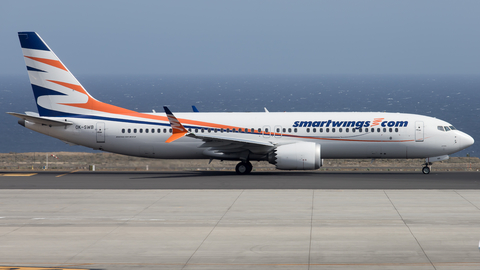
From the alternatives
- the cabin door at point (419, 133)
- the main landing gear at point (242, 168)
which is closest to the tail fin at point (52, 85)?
the main landing gear at point (242, 168)

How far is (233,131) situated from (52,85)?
39.4 feet

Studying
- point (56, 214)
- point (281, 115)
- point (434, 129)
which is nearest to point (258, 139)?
point (281, 115)

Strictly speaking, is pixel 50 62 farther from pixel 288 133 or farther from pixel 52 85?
pixel 288 133

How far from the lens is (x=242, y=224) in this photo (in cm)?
1900

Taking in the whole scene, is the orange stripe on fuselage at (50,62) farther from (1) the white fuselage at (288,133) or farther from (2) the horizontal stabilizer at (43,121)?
(2) the horizontal stabilizer at (43,121)

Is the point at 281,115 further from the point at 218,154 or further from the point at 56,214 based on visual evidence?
the point at 56,214

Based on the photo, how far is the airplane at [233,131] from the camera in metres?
33.7

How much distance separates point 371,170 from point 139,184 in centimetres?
1541

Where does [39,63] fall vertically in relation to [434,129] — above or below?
above

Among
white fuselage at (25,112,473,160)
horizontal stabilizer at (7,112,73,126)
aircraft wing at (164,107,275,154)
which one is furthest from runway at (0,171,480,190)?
horizontal stabilizer at (7,112,73,126)

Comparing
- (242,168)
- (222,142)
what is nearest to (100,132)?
(222,142)

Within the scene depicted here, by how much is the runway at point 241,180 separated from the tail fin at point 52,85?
411cm

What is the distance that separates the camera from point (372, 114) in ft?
113

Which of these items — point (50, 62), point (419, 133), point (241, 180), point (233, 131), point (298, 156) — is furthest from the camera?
point (50, 62)
